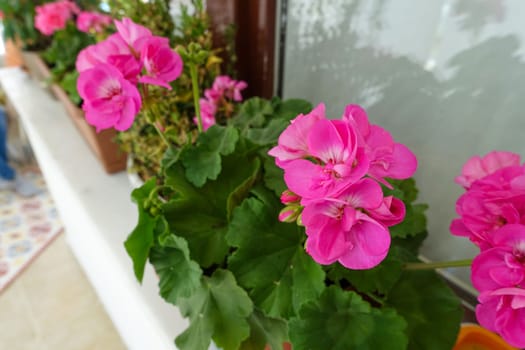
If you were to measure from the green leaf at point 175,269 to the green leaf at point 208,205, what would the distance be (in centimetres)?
2

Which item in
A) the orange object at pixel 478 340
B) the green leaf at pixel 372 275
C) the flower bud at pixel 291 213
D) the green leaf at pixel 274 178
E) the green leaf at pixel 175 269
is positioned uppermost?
the flower bud at pixel 291 213

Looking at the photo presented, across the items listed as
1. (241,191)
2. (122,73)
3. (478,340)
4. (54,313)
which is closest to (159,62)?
(122,73)

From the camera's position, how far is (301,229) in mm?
456

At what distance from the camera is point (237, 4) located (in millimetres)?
710

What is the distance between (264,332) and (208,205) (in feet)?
0.58

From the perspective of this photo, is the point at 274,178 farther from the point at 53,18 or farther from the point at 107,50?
the point at 53,18

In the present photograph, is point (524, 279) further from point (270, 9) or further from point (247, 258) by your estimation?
point (270, 9)

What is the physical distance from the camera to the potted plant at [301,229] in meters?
0.29

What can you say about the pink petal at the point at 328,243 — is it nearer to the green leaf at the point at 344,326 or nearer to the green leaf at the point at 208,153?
the green leaf at the point at 344,326

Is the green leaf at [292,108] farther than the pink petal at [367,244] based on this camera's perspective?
Yes

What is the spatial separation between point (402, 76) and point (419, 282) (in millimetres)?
339

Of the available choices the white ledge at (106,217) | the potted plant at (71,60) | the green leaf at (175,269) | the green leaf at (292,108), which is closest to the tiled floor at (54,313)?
the white ledge at (106,217)

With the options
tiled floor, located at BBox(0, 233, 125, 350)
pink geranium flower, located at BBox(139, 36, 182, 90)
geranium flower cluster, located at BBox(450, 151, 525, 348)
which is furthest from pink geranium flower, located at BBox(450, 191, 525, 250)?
tiled floor, located at BBox(0, 233, 125, 350)

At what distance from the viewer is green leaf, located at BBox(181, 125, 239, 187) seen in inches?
19.2
